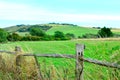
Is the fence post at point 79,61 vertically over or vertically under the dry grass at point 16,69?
over

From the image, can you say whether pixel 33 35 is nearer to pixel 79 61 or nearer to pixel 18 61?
pixel 18 61

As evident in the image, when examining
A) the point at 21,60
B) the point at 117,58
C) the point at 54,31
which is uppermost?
the point at 117,58

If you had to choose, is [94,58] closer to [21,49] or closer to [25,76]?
[25,76]

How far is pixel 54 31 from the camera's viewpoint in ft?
248

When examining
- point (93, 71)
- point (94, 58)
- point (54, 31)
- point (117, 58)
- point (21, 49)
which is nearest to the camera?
point (117, 58)

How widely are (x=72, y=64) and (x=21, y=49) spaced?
11.0 feet

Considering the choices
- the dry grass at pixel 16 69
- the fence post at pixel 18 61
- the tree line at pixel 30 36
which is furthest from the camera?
the tree line at pixel 30 36

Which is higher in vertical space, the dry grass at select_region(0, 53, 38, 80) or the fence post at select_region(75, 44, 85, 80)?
the fence post at select_region(75, 44, 85, 80)

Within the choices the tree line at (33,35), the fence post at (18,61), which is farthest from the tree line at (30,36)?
the fence post at (18,61)

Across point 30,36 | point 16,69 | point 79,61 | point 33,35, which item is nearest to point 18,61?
point 30,36

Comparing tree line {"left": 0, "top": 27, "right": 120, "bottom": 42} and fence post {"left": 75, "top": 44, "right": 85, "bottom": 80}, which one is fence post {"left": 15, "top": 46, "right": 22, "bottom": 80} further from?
fence post {"left": 75, "top": 44, "right": 85, "bottom": 80}

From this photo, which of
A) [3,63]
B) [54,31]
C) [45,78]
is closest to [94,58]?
[45,78]

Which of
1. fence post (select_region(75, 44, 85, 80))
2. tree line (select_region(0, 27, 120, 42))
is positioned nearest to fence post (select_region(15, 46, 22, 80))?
tree line (select_region(0, 27, 120, 42))

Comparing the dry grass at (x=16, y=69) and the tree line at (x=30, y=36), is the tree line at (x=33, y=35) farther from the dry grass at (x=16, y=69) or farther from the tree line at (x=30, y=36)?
the dry grass at (x=16, y=69)
